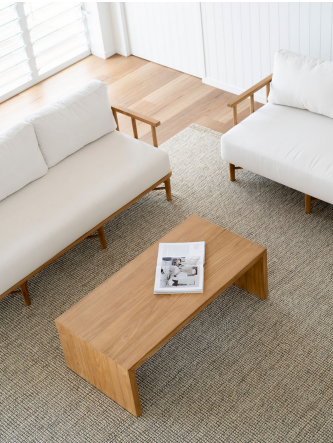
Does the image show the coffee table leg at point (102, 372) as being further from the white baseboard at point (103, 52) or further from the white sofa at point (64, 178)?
the white baseboard at point (103, 52)

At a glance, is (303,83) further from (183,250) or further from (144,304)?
(144,304)

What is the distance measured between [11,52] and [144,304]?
3.57 meters

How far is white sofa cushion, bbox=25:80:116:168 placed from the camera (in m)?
3.79

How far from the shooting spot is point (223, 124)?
4926 millimetres

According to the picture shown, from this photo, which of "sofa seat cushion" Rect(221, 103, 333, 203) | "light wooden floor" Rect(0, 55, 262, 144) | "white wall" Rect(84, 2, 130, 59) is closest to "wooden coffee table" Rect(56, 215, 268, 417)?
"sofa seat cushion" Rect(221, 103, 333, 203)

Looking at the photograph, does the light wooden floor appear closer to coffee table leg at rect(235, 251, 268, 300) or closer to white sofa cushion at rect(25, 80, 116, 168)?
white sofa cushion at rect(25, 80, 116, 168)

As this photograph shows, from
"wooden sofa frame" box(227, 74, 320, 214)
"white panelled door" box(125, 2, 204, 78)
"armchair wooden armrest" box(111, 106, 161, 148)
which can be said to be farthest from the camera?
"white panelled door" box(125, 2, 204, 78)

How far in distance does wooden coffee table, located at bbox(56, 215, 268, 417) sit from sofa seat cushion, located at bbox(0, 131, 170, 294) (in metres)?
0.54

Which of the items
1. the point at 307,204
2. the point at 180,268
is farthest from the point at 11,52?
the point at 180,268

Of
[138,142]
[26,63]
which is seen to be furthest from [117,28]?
[138,142]

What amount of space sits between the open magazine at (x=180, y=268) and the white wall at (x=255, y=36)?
215 cm

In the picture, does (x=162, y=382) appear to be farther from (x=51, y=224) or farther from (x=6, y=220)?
(x=6, y=220)

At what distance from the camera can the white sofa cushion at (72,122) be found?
3791mm

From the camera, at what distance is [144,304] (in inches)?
115
